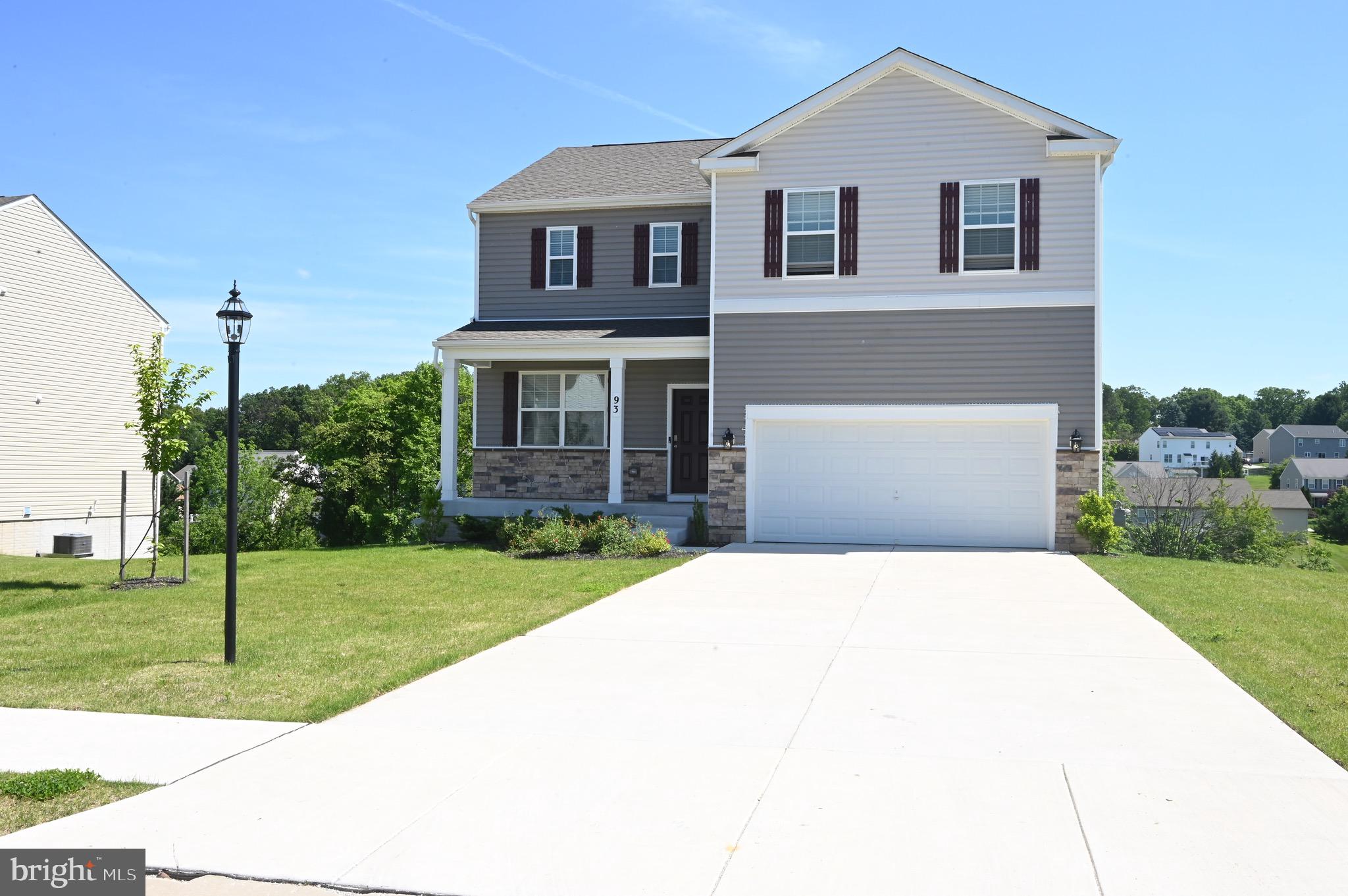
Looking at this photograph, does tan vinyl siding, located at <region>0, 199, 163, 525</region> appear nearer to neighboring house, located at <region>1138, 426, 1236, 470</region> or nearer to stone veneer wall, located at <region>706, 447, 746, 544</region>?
stone veneer wall, located at <region>706, 447, 746, 544</region>

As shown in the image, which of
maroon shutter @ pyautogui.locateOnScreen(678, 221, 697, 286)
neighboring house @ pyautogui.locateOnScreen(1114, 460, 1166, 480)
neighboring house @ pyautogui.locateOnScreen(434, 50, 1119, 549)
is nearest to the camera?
neighboring house @ pyautogui.locateOnScreen(434, 50, 1119, 549)

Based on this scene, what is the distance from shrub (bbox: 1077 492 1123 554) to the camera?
53.0ft

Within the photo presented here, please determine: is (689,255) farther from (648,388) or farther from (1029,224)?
(1029,224)

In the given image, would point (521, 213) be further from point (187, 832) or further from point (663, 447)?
point (187, 832)

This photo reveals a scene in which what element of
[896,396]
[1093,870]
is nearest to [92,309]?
[896,396]

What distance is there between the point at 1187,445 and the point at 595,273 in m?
123

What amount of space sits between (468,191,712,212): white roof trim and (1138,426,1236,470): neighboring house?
119395 mm

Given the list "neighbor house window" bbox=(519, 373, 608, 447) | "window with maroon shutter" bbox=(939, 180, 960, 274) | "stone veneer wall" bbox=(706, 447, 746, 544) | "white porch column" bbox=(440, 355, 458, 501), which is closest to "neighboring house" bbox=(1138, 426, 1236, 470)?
"neighbor house window" bbox=(519, 373, 608, 447)

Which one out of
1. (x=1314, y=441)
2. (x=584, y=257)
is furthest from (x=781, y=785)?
(x=1314, y=441)

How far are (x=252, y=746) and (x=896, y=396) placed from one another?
1296 centimetres

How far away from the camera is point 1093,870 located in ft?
13.9

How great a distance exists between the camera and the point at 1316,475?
88.9 metres

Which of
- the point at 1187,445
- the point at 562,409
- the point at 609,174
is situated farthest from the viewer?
the point at 1187,445

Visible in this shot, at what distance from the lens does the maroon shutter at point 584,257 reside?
20516 mm
